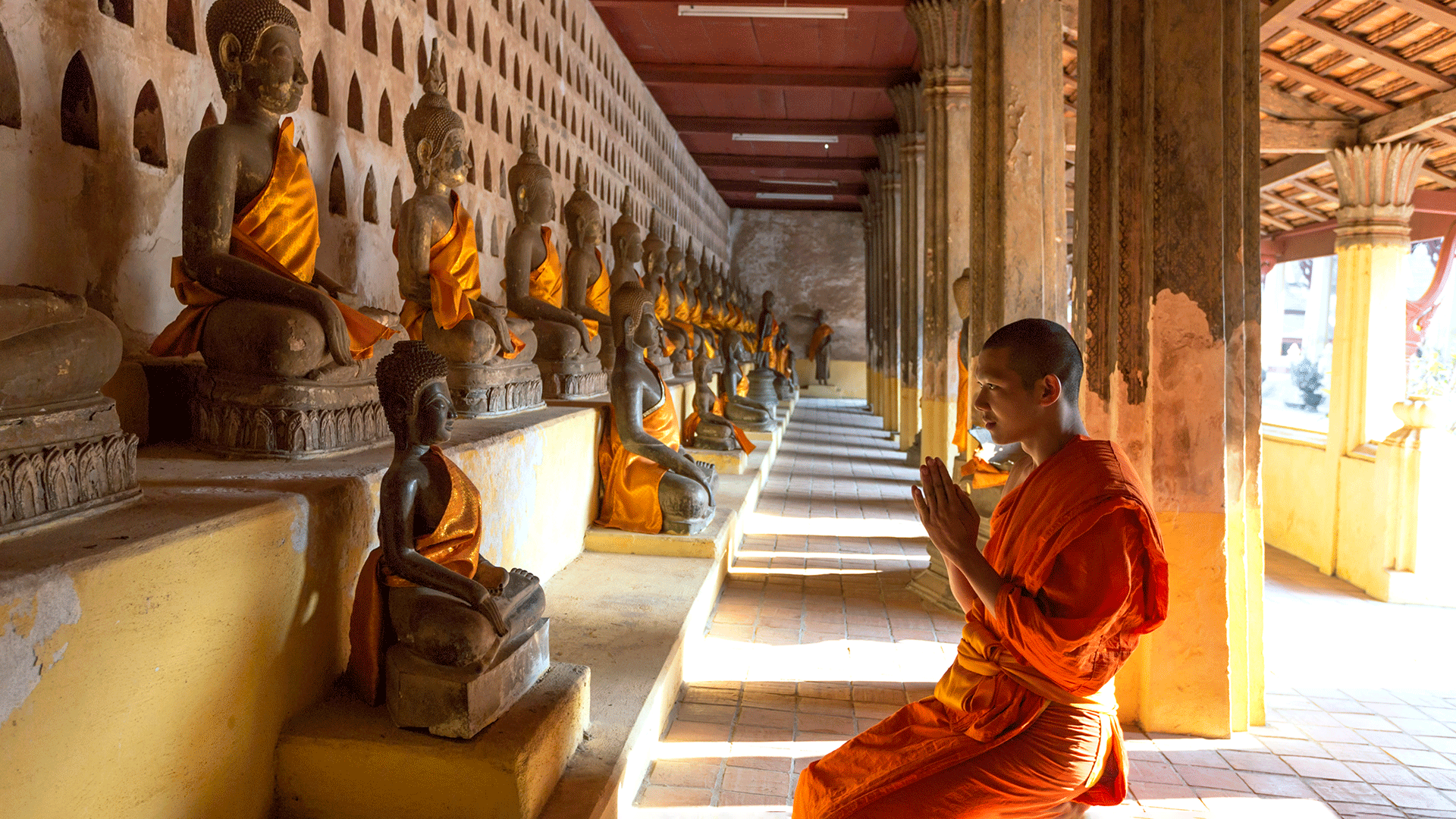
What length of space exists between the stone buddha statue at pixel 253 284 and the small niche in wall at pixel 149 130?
789mm

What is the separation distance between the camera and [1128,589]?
5.70 feet

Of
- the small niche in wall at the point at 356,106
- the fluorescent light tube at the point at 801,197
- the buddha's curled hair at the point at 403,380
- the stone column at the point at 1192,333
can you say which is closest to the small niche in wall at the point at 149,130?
the small niche in wall at the point at 356,106

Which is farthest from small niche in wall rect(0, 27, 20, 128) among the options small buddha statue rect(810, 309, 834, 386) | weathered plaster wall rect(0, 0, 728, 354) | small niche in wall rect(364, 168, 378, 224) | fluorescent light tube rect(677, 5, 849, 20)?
small buddha statue rect(810, 309, 834, 386)

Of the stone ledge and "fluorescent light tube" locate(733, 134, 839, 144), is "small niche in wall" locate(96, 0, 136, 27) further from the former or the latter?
"fluorescent light tube" locate(733, 134, 839, 144)

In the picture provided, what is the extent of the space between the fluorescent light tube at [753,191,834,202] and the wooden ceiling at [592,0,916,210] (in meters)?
4.79

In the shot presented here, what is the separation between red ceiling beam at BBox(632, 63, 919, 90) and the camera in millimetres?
13375

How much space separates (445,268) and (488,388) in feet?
1.97

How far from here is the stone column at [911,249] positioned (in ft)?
41.8

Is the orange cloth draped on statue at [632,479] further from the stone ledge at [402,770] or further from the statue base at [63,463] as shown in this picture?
the statue base at [63,463]

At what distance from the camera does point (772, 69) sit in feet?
43.9

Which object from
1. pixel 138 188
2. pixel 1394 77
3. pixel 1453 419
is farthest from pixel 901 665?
pixel 1394 77

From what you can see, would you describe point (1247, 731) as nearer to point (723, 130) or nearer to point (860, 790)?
point (860, 790)

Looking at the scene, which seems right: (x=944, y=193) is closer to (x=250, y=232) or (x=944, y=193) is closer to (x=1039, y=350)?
(x=250, y=232)

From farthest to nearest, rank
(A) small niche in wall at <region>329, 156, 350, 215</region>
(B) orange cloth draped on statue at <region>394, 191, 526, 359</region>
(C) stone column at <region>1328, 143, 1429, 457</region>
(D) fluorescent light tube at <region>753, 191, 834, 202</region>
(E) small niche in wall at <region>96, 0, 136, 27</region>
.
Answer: (D) fluorescent light tube at <region>753, 191, 834, 202</region>
(C) stone column at <region>1328, 143, 1429, 457</region>
(A) small niche in wall at <region>329, 156, 350, 215</region>
(B) orange cloth draped on statue at <region>394, 191, 526, 359</region>
(E) small niche in wall at <region>96, 0, 136, 27</region>
